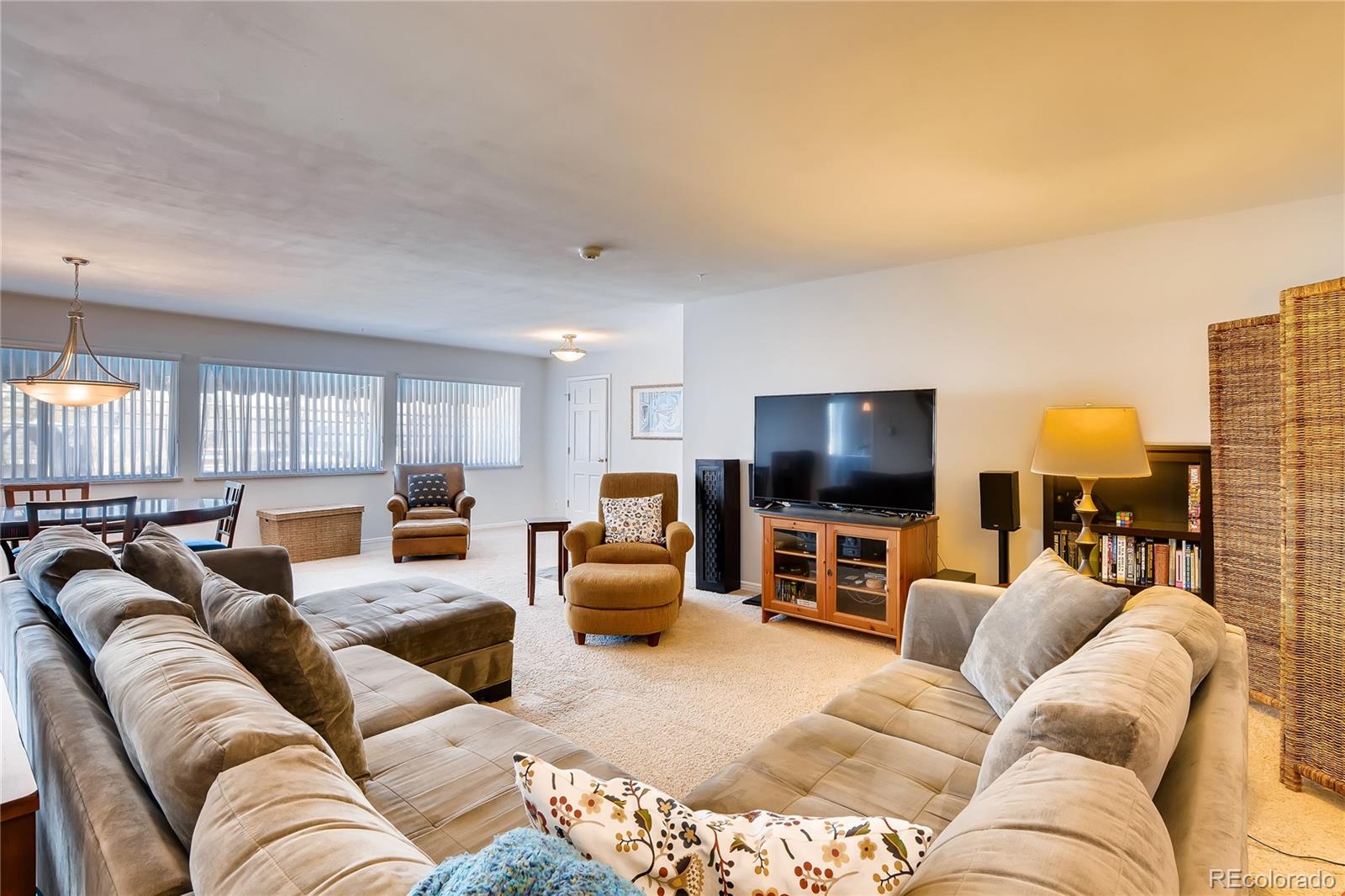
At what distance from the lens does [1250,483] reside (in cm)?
290

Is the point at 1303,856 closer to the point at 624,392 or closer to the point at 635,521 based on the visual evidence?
the point at 635,521

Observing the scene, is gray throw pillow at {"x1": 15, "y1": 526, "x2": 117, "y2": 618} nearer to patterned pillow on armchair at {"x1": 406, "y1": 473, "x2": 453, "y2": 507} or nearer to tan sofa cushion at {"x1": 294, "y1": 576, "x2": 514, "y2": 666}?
tan sofa cushion at {"x1": 294, "y1": 576, "x2": 514, "y2": 666}

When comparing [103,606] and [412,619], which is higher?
[103,606]

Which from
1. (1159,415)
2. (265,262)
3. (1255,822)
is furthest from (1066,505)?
(265,262)

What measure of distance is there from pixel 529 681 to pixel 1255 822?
2903 millimetres

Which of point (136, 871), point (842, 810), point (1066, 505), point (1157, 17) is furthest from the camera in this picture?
point (1066, 505)

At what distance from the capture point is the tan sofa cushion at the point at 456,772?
4.36ft

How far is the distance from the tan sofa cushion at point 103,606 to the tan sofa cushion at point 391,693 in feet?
1.72

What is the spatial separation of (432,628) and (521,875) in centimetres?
240

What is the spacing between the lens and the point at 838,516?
13.5 feet

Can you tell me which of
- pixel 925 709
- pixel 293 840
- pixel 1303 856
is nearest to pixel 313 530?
pixel 925 709

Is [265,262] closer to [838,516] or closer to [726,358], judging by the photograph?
[726,358]

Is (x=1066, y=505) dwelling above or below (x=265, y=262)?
below

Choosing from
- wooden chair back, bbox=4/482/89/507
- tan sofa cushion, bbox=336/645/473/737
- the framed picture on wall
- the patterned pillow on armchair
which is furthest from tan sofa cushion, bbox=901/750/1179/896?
the framed picture on wall
